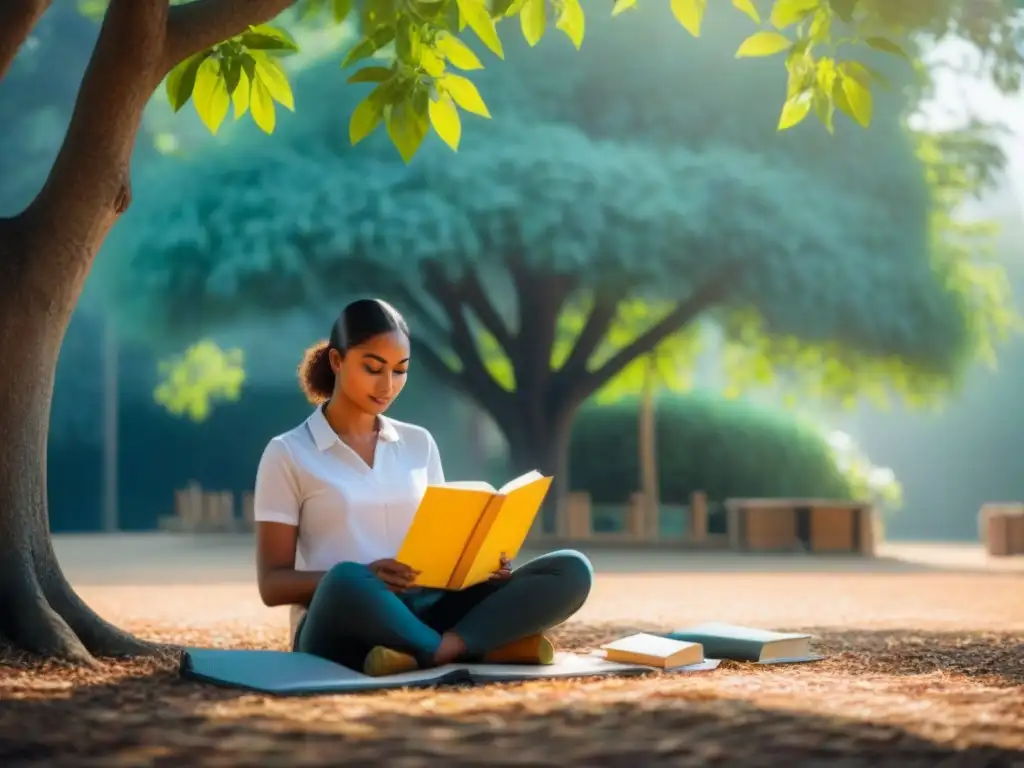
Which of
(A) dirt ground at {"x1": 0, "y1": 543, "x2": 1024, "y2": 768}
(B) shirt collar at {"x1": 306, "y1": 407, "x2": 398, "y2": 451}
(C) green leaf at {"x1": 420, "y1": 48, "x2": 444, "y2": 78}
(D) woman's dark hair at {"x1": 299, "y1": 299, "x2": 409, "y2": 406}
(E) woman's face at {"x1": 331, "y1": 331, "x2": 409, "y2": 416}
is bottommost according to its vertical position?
(A) dirt ground at {"x1": 0, "y1": 543, "x2": 1024, "y2": 768}

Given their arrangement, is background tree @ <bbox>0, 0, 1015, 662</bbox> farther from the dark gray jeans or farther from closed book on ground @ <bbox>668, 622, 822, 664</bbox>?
closed book on ground @ <bbox>668, 622, 822, 664</bbox>

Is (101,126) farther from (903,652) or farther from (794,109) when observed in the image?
(903,652)

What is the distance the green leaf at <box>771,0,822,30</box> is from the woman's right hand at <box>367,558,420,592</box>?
254cm

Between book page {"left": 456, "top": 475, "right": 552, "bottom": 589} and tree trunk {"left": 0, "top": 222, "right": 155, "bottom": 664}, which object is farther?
tree trunk {"left": 0, "top": 222, "right": 155, "bottom": 664}

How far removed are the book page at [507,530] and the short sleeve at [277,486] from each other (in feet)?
2.18

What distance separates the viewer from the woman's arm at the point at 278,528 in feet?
17.3

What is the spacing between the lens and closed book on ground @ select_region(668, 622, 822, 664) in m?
5.95

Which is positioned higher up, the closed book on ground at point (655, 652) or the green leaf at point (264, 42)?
the green leaf at point (264, 42)

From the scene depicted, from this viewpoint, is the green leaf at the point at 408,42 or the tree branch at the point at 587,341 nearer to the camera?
the green leaf at the point at 408,42

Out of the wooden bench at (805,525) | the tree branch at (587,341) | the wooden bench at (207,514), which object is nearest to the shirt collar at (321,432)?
the wooden bench at (805,525)

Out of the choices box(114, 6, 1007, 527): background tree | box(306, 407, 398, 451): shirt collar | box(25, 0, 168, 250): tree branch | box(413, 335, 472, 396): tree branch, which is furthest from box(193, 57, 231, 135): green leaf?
box(413, 335, 472, 396): tree branch

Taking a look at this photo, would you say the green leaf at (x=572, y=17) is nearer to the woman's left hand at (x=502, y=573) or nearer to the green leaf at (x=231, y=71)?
the green leaf at (x=231, y=71)

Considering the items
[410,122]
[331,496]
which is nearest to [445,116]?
[410,122]

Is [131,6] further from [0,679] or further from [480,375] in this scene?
[480,375]
